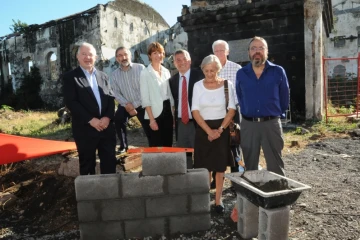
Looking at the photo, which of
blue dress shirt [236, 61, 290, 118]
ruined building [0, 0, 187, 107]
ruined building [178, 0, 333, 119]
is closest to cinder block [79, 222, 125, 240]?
blue dress shirt [236, 61, 290, 118]

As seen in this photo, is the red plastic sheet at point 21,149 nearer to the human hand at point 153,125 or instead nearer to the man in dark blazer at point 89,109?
the man in dark blazer at point 89,109

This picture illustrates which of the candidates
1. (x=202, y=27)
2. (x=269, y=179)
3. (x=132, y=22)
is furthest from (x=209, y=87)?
(x=132, y=22)

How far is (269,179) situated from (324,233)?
28.6 inches

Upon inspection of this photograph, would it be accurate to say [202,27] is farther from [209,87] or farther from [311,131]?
[209,87]

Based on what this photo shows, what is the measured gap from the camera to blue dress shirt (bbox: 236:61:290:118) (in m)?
3.06

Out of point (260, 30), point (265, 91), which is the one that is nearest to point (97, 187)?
point (265, 91)

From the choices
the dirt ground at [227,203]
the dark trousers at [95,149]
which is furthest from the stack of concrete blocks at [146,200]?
the dark trousers at [95,149]

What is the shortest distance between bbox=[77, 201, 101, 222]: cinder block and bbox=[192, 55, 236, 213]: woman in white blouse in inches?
46.0

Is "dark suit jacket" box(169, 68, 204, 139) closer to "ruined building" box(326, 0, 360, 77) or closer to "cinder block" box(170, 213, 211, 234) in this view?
"cinder block" box(170, 213, 211, 234)

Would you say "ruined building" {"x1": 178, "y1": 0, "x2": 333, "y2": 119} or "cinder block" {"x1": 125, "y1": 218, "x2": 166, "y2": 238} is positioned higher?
"ruined building" {"x1": 178, "y1": 0, "x2": 333, "y2": 119}

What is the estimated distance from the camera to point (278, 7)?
8508 millimetres

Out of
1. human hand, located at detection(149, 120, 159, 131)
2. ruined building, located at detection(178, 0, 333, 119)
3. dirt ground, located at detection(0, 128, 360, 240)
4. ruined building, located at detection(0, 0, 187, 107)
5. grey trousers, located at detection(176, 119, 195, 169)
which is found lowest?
dirt ground, located at detection(0, 128, 360, 240)

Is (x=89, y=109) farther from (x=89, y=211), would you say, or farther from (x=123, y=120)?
(x=123, y=120)

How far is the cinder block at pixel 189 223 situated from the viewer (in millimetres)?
3012
